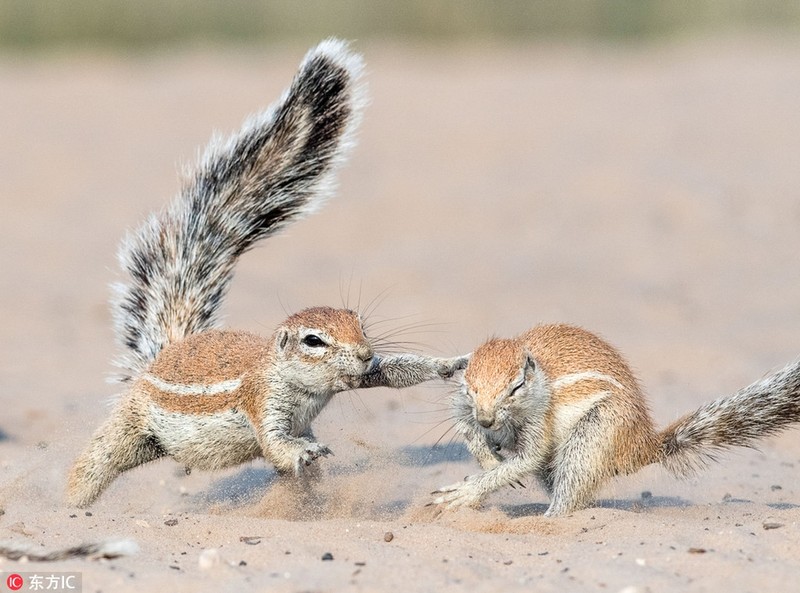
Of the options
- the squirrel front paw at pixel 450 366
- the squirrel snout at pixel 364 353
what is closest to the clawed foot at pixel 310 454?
the squirrel snout at pixel 364 353

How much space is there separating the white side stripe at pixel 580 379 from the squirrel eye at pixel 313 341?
1143 millimetres

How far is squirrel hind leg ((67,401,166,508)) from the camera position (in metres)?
6.61

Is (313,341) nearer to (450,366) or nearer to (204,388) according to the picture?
(204,388)

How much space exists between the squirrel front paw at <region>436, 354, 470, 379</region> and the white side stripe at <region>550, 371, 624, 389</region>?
64cm

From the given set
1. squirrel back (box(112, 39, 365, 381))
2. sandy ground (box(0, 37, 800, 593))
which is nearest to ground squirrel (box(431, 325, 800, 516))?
sandy ground (box(0, 37, 800, 593))

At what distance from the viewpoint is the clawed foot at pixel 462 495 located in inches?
238

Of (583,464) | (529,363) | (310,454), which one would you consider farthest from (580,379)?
(310,454)

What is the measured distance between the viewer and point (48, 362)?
35.2 ft

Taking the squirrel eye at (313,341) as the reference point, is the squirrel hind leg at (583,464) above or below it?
below

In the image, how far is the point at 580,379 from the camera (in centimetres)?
612

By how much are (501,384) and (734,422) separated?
121 cm

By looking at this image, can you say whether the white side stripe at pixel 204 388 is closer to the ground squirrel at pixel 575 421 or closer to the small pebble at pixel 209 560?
the ground squirrel at pixel 575 421

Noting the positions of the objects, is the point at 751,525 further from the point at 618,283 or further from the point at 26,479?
the point at 618,283

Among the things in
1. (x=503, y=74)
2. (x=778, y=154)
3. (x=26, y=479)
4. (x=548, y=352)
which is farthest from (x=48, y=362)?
(x=503, y=74)
